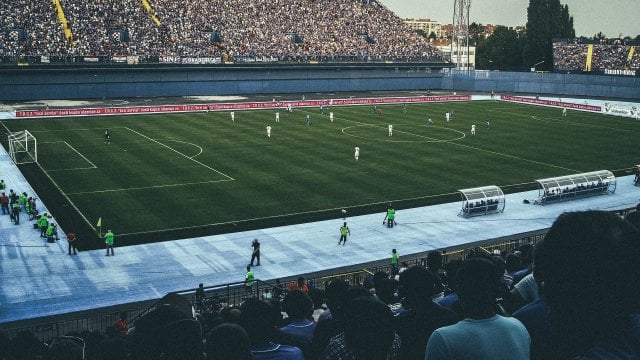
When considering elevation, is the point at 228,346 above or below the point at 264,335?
above

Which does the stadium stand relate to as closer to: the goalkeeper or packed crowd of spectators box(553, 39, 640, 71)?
packed crowd of spectators box(553, 39, 640, 71)

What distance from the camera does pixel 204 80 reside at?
302 ft

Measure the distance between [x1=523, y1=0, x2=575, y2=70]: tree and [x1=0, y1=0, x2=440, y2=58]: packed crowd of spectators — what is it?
21409mm

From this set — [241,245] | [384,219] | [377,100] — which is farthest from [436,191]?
[377,100]

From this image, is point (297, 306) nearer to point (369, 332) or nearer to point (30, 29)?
point (369, 332)

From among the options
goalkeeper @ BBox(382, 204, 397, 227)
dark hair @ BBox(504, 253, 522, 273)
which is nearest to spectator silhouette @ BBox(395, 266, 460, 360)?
dark hair @ BBox(504, 253, 522, 273)

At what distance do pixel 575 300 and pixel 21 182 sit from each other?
42.4 meters

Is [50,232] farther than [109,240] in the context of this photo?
Yes

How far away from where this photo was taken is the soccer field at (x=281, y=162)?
3506 centimetres

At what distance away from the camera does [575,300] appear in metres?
3.48

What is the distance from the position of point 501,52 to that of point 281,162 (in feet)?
321

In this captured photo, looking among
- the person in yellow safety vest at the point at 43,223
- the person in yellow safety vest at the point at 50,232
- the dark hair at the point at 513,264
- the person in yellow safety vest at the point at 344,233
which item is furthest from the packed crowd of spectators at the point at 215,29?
the dark hair at the point at 513,264

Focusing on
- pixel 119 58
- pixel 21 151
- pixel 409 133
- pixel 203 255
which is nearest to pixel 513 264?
pixel 203 255

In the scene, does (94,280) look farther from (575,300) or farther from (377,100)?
(377,100)
